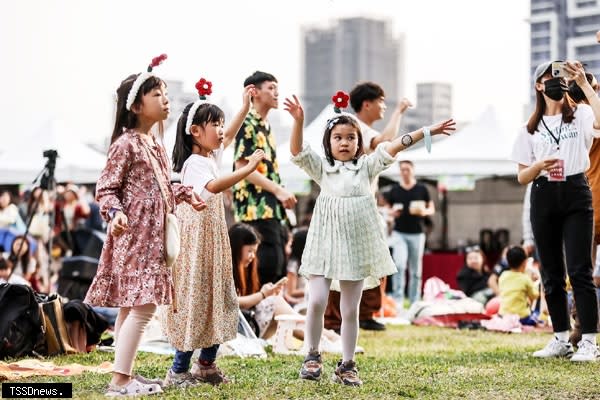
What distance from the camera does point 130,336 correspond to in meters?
4.34

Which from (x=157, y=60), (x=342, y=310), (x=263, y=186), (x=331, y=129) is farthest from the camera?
(x=263, y=186)

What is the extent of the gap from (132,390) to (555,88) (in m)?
3.18

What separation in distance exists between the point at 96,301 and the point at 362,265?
1355mm

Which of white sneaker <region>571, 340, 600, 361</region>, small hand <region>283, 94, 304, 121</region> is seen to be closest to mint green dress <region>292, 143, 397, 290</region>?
small hand <region>283, 94, 304, 121</region>

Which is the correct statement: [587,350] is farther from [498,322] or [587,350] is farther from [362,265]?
[498,322]

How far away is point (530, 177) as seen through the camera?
5879mm

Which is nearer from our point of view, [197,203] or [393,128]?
[197,203]

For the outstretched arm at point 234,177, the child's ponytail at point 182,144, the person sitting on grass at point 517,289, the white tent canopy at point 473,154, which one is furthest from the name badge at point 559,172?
the white tent canopy at point 473,154

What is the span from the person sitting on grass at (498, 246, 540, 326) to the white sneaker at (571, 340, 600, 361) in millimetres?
3295

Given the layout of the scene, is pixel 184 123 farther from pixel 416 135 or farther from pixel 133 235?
pixel 416 135

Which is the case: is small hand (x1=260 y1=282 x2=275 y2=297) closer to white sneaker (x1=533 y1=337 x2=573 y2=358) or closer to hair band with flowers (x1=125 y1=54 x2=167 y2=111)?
white sneaker (x1=533 y1=337 x2=573 y2=358)

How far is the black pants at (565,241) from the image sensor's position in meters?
5.84

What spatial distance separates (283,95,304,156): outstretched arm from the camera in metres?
4.87

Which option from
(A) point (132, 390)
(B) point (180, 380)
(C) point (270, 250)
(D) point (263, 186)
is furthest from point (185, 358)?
(C) point (270, 250)
